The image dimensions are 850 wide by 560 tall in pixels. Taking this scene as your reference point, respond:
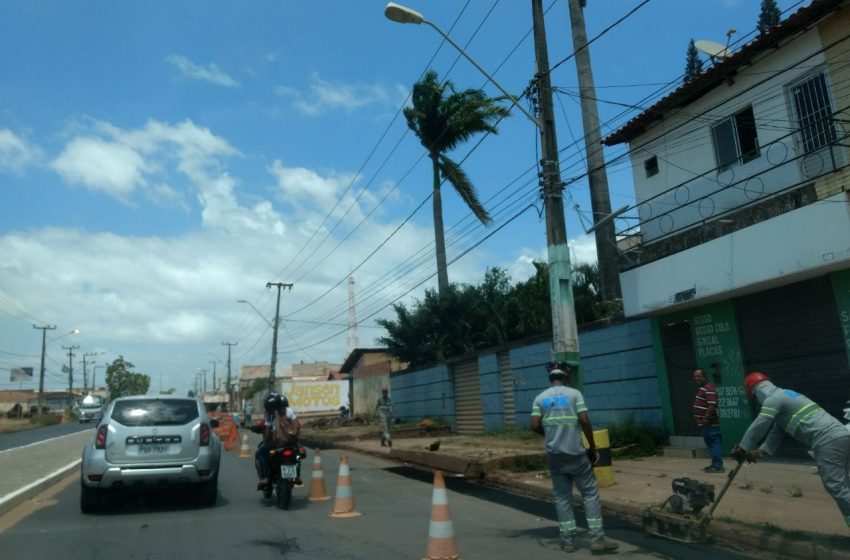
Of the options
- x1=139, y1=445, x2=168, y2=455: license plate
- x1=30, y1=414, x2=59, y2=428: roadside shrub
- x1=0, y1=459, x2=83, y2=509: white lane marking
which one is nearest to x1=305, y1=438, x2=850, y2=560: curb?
x1=139, y1=445, x2=168, y2=455: license plate

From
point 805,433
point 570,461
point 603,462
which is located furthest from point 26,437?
point 805,433

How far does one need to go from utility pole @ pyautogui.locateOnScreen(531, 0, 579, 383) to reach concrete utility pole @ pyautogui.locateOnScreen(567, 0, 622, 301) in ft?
14.3

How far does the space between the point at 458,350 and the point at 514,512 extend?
67.6 feet

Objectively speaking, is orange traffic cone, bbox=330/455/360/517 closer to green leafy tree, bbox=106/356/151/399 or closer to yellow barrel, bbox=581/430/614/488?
yellow barrel, bbox=581/430/614/488

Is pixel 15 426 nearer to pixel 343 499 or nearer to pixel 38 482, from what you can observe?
pixel 38 482

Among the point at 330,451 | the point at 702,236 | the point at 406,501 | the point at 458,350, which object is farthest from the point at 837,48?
the point at 458,350

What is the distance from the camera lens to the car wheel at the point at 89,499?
9.04 meters

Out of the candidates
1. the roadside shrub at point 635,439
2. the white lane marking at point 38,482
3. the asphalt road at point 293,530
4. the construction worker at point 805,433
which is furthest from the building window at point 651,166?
the white lane marking at point 38,482

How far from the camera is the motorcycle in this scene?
9.02 m

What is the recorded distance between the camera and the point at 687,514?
7078mm

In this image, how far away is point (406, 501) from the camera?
10047 mm

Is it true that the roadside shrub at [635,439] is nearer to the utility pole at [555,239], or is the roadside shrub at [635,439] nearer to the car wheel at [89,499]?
the utility pole at [555,239]

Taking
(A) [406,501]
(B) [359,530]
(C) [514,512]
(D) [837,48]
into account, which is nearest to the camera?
(B) [359,530]

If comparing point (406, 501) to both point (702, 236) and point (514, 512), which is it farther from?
point (702, 236)
